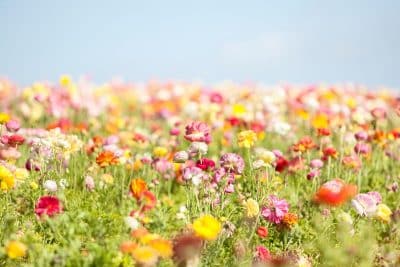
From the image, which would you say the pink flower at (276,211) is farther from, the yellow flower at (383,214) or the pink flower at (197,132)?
the pink flower at (197,132)

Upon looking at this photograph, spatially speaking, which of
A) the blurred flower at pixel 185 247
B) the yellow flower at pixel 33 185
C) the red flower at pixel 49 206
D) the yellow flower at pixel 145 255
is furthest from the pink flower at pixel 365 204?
the yellow flower at pixel 33 185

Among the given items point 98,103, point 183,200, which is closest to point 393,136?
point 183,200

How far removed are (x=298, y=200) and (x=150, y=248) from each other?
2.38 meters

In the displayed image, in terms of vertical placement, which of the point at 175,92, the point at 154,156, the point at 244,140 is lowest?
the point at 175,92

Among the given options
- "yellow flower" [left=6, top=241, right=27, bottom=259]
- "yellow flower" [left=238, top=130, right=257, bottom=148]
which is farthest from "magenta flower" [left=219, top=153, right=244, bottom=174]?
"yellow flower" [left=6, top=241, right=27, bottom=259]

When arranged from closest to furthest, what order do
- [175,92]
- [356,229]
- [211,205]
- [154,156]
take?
[211,205] → [356,229] → [154,156] → [175,92]

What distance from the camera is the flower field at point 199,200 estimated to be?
10.1 feet

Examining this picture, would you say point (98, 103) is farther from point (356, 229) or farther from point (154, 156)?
point (356, 229)

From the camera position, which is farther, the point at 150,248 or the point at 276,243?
the point at 276,243

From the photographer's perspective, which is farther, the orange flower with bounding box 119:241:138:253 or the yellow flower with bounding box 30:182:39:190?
the yellow flower with bounding box 30:182:39:190

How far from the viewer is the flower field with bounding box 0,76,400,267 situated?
121 inches

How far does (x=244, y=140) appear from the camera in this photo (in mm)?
4461

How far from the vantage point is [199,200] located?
4160mm

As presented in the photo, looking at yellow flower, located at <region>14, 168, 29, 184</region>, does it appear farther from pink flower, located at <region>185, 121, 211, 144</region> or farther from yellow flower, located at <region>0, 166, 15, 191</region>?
pink flower, located at <region>185, 121, 211, 144</region>
